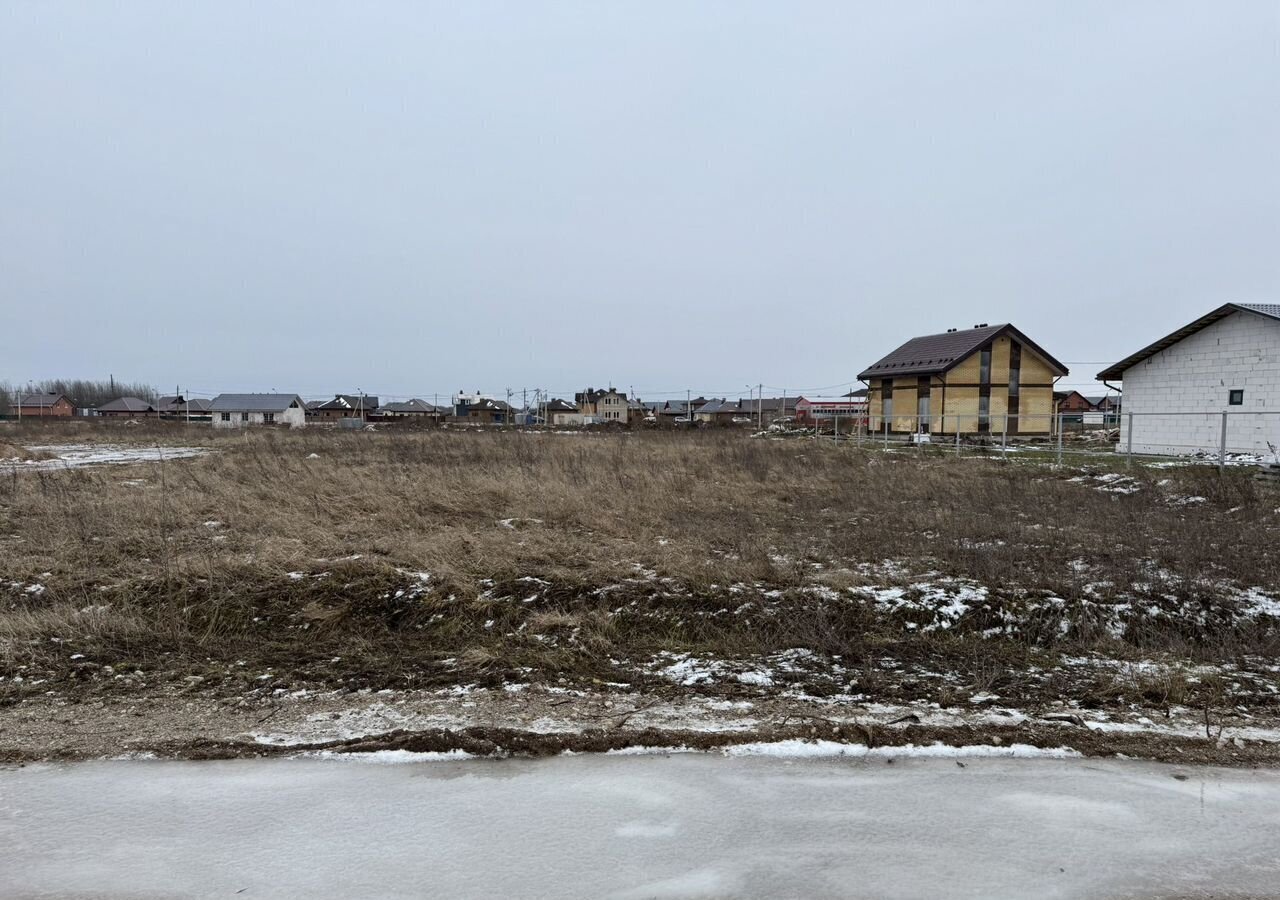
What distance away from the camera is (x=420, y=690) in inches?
179

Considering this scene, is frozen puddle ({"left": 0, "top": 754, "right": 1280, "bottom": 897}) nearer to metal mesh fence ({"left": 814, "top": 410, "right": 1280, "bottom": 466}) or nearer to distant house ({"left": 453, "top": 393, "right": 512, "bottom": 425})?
metal mesh fence ({"left": 814, "top": 410, "right": 1280, "bottom": 466})

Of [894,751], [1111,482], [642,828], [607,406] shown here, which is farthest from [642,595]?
[607,406]

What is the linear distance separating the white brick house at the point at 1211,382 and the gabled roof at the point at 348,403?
304 feet

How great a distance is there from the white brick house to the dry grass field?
1248cm

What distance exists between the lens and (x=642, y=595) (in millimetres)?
6504

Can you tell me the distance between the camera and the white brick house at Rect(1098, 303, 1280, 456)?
2096cm

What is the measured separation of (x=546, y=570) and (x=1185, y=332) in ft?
84.1

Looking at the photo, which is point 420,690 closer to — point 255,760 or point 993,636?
point 255,760

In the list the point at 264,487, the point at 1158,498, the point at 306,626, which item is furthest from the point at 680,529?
the point at 1158,498

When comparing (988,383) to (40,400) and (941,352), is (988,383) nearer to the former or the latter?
(941,352)

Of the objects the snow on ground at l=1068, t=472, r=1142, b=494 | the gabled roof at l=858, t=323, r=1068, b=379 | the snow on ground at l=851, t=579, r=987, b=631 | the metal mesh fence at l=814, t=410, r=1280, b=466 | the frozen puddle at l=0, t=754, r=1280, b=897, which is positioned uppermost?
the gabled roof at l=858, t=323, r=1068, b=379

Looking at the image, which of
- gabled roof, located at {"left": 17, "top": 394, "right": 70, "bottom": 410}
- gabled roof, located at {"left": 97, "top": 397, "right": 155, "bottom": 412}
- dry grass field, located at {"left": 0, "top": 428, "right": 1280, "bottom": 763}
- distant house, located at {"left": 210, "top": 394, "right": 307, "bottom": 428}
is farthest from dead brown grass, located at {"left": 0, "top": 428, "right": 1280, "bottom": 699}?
gabled roof, located at {"left": 17, "top": 394, "right": 70, "bottom": 410}

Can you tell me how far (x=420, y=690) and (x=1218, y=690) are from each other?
5.05 meters

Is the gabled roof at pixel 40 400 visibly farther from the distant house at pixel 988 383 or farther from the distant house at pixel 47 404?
the distant house at pixel 988 383
